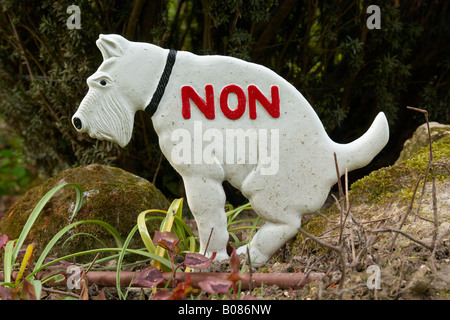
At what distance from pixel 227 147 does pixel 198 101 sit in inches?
9.5

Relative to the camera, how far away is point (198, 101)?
6.49ft

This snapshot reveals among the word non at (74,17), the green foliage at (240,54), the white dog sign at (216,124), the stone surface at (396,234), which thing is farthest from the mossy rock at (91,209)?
the word non at (74,17)

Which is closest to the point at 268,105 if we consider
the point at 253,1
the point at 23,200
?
the point at 253,1

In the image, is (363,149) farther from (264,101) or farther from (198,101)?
(198,101)

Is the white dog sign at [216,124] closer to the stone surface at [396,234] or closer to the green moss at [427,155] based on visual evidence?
the stone surface at [396,234]

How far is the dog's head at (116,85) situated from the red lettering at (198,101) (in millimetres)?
147

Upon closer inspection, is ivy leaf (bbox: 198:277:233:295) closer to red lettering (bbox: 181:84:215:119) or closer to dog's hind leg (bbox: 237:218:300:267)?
dog's hind leg (bbox: 237:218:300:267)

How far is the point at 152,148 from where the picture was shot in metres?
3.48

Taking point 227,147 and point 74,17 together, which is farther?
point 74,17

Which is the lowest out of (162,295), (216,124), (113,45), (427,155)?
(162,295)

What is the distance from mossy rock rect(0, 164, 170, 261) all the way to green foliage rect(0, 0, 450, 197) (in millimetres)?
777

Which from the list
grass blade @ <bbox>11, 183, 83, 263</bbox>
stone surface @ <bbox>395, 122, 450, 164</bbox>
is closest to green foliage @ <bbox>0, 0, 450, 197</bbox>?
stone surface @ <bbox>395, 122, 450, 164</bbox>

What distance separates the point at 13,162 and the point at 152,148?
2.78 metres

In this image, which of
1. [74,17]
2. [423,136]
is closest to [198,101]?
[74,17]
